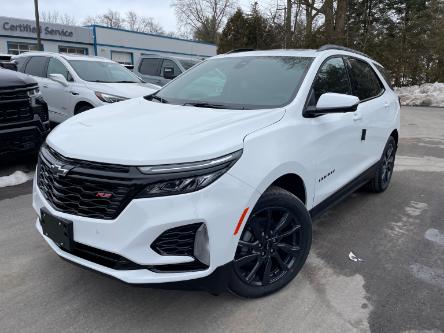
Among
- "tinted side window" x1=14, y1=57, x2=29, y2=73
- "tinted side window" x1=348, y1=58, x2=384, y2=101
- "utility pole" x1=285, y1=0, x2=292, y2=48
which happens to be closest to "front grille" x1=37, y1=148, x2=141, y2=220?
"tinted side window" x1=348, y1=58, x2=384, y2=101

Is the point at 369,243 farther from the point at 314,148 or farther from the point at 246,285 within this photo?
the point at 246,285

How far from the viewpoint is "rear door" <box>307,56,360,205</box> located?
322 centimetres

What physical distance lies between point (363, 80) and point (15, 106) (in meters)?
4.28

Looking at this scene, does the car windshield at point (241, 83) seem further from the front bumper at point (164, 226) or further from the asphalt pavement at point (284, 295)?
the asphalt pavement at point (284, 295)

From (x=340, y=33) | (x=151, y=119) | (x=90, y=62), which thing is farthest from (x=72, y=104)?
(x=340, y=33)

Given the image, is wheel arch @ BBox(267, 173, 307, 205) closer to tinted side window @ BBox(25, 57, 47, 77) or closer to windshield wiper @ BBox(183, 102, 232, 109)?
windshield wiper @ BBox(183, 102, 232, 109)

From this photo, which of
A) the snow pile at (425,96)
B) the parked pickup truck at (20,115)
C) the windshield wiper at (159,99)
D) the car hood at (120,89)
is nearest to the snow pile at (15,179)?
the parked pickup truck at (20,115)

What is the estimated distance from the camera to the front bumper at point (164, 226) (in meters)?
2.18

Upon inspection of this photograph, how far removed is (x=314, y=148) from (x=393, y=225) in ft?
5.67

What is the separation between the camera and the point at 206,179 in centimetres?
225

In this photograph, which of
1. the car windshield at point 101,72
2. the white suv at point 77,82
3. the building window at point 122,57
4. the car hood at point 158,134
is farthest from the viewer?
the building window at point 122,57

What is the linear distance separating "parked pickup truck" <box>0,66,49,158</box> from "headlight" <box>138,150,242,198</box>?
353 centimetres

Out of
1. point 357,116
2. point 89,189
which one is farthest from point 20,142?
point 357,116

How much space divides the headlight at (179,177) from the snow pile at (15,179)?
152 inches
